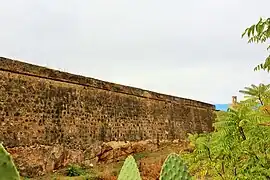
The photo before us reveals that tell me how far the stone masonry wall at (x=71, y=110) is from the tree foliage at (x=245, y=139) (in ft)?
17.5

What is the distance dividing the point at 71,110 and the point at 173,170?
855 cm

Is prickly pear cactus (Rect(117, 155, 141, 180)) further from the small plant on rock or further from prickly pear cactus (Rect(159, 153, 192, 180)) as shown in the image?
the small plant on rock

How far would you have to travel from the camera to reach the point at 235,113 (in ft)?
13.1

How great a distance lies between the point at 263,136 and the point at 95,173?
6.18 m

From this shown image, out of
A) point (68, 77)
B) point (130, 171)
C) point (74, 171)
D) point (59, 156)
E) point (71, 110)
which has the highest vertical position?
point (68, 77)

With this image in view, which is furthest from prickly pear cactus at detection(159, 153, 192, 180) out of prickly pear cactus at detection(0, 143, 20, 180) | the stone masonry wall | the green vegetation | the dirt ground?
the stone masonry wall

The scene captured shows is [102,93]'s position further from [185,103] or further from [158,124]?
[185,103]

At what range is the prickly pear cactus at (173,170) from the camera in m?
1.69

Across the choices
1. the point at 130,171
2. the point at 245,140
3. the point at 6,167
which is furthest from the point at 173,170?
the point at 245,140

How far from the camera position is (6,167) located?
3.92ft

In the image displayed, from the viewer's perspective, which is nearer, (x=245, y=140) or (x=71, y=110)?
(x=245, y=140)

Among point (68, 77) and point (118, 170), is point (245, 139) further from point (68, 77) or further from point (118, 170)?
point (68, 77)

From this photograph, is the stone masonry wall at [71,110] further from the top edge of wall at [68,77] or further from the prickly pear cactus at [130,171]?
the prickly pear cactus at [130,171]

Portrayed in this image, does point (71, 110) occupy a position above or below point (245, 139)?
above
